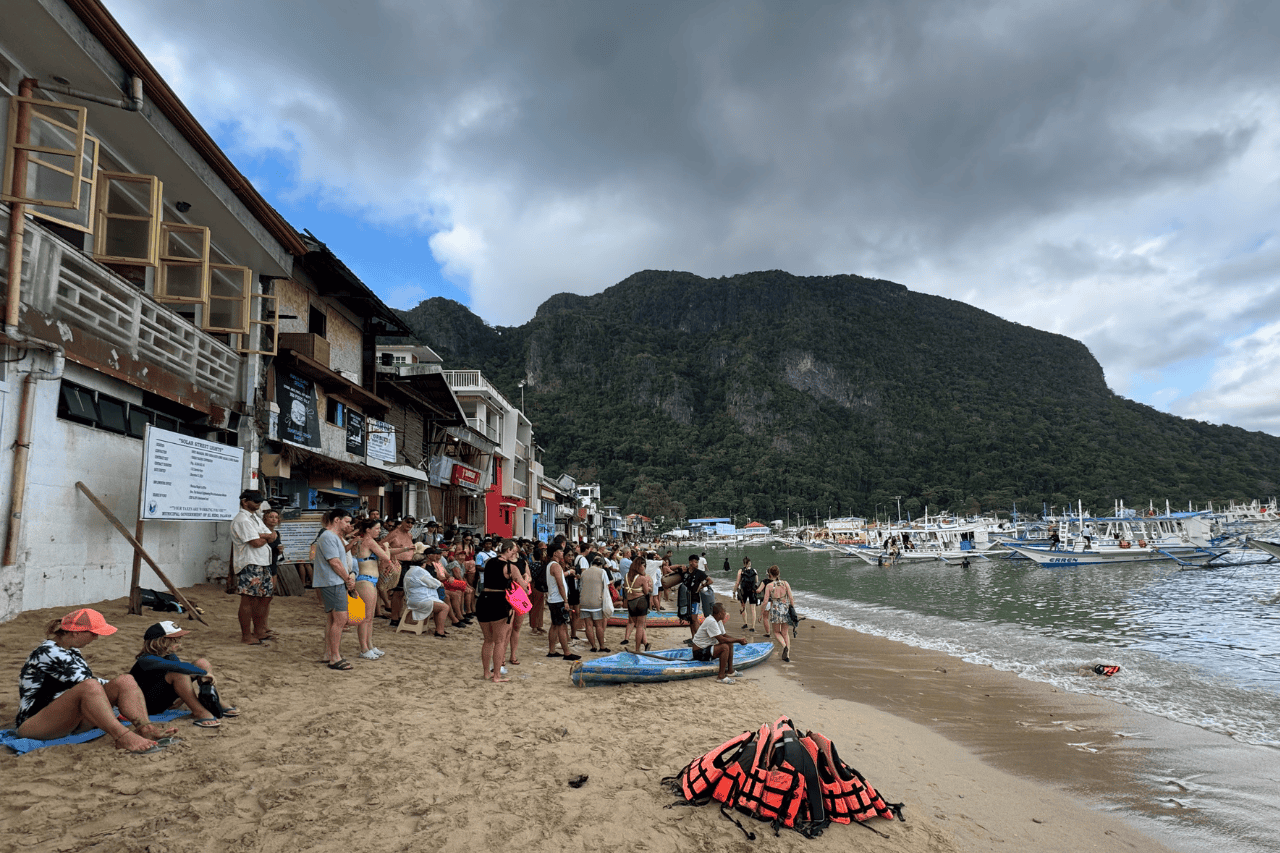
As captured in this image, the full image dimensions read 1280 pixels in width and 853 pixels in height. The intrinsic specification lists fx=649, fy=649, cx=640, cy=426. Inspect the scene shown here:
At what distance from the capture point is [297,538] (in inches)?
495

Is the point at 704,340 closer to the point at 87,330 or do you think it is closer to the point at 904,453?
the point at 904,453

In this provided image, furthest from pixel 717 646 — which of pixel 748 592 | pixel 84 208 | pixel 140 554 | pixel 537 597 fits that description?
pixel 84 208

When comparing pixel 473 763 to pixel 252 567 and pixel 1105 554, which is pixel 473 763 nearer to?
pixel 252 567

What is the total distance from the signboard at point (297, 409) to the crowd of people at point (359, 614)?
8.89 ft

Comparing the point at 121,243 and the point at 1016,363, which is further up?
the point at 1016,363

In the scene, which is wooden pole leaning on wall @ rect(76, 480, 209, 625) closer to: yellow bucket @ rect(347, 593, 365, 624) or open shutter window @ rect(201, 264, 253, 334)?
yellow bucket @ rect(347, 593, 365, 624)

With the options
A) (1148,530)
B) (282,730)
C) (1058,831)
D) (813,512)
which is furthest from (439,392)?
(813,512)

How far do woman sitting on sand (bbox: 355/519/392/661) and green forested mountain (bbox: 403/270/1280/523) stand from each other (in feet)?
356

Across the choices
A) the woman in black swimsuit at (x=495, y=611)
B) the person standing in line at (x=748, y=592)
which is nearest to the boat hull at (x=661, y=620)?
the person standing in line at (x=748, y=592)

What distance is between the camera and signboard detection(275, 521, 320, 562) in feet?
40.1

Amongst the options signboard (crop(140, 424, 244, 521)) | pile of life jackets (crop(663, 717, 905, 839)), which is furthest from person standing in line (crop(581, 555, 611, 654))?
signboard (crop(140, 424, 244, 521))

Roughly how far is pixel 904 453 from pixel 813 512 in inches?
1232

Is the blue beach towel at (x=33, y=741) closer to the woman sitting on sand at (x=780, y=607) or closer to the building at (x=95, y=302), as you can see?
the building at (x=95, y=302)

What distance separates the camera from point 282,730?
502 cm
